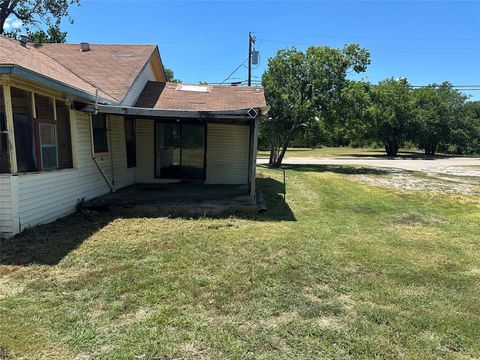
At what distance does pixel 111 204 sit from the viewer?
312 inches

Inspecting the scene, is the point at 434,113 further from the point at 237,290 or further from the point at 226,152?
the point at 237,290

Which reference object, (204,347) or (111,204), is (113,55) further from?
(204,347)

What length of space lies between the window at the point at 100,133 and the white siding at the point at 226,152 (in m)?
3.12

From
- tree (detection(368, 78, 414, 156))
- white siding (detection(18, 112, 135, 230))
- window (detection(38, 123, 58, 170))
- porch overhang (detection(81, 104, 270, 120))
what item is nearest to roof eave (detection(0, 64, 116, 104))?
porch overhang (detection(81, 104, 270, 120))

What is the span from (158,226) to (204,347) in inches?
153

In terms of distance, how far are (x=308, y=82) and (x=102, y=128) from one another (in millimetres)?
13954

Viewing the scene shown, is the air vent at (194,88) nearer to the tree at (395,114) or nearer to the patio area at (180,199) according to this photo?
the patio area at (180,199)

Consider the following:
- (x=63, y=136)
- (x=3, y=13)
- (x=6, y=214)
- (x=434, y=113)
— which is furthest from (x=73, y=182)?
(x=434, y=113)

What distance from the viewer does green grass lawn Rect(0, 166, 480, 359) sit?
10.3ft

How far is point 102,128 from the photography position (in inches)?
366

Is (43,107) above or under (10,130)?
above

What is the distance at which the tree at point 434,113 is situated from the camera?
1499 inches

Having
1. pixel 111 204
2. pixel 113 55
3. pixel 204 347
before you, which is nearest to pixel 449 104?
pixel 113 55

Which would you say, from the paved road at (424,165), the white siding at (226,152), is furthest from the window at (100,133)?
the paved road at (424,165)
